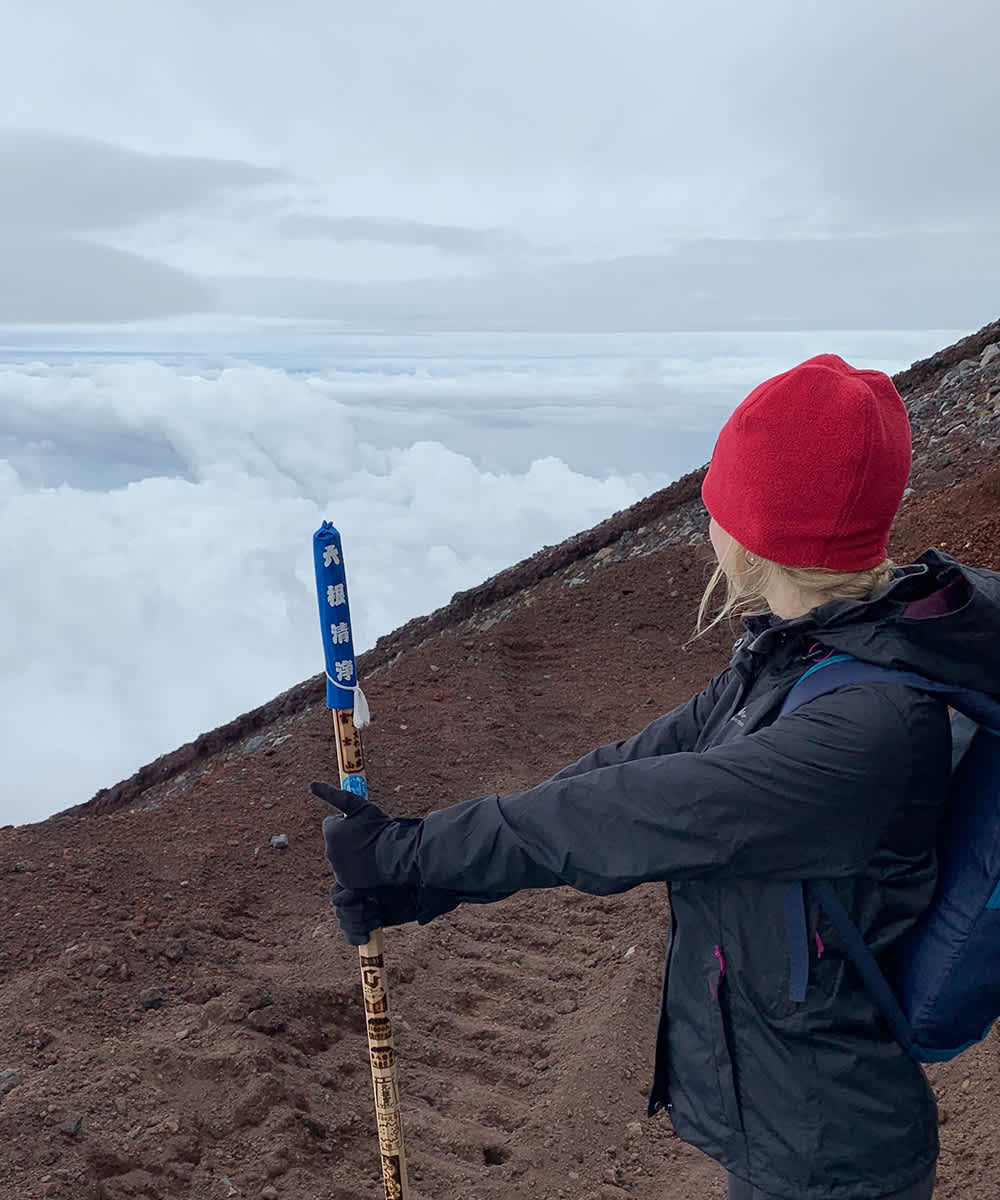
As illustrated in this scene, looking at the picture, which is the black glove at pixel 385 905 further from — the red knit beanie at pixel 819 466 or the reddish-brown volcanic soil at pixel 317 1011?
the reddish-brown volcanic soil at pixel 317 1011

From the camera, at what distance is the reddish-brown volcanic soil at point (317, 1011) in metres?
3.76

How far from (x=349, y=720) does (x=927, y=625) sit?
1.37 metres

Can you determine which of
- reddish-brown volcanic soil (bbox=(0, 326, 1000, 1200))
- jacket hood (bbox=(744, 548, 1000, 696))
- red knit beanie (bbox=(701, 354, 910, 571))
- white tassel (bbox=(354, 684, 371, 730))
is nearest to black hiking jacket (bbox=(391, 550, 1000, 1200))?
jacket hood (bbox=(744, 548, 1000, 696))

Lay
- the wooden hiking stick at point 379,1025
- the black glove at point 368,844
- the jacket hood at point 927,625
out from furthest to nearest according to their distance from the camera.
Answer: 1. the wooden hiking stick at point 379,1025
2. the black glove at point 368,844
3. the jacket hood at point 927,625

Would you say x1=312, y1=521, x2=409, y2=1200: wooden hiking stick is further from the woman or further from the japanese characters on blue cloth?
the woman

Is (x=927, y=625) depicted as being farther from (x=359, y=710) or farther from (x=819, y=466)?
(x=359, y=710)

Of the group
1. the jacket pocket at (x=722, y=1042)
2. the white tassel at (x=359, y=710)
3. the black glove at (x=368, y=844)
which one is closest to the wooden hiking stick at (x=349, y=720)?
the white tassel at (x=359, y=710)

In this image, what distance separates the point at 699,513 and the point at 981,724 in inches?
496

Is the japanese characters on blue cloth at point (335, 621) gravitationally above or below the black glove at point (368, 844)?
above

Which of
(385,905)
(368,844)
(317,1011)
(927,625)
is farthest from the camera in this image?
(317,1011)

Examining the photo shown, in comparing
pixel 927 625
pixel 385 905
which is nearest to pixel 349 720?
pixel 385 905

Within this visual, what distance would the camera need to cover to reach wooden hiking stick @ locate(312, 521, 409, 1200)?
259 centimetres

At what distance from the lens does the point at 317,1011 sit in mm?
4648

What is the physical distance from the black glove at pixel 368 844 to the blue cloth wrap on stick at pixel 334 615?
0.51 metres
